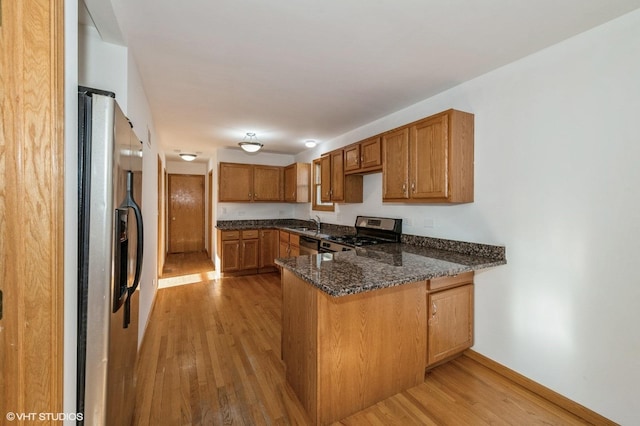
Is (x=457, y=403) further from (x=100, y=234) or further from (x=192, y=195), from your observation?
(x=192, y=195)

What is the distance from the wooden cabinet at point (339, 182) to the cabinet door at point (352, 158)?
3.6 inches

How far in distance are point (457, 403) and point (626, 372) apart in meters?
0.99

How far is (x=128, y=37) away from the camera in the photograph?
5.92 feet

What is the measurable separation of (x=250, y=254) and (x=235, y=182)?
1.44 m

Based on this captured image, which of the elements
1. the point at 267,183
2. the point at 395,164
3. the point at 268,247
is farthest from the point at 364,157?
the point at 268,247

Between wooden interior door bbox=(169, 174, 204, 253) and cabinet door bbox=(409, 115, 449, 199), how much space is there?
6.43 meters

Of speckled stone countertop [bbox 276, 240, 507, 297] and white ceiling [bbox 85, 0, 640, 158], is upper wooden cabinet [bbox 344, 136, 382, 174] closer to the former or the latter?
white ceiling [bbox 85, 0, 640, 158]

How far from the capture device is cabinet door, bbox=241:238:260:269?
5.02 m

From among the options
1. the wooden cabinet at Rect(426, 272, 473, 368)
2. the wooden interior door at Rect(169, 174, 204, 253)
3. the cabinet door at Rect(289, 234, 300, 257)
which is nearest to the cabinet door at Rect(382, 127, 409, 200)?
the wooden cabinet at Rect(426, 272, 473, 368)

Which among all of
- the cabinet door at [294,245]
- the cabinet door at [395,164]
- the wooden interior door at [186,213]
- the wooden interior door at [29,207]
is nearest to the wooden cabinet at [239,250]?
the cabinet door at [294,245]

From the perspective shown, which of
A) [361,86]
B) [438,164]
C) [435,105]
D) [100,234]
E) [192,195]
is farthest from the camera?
[192,195]

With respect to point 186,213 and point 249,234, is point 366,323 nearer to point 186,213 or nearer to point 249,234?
point 249,234

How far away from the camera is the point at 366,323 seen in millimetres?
1742

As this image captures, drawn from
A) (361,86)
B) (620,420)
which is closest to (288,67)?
(361,86)
